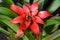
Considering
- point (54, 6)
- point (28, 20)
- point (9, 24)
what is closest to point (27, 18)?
point (28, 20)

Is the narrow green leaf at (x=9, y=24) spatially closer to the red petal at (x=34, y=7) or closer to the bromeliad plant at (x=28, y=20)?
the bromeliad plant at (x=28, y=20)

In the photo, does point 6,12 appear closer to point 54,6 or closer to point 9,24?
point 9,24

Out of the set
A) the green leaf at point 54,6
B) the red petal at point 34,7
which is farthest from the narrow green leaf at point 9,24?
the green leaf at point 54,6

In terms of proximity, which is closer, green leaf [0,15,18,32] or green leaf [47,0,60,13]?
green leaf [0,15,18,32]

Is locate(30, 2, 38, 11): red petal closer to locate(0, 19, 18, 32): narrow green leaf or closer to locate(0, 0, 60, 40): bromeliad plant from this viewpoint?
locate(0, 0, 60, 40): bromeliad plant

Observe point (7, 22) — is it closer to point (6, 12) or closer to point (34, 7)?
point (6, 12)

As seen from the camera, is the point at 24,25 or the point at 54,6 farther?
the point at 54,6

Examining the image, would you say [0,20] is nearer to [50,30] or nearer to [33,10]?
[33,10]

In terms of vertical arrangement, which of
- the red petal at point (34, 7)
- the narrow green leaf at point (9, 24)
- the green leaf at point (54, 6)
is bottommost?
the narrow green leaf at point (9, 24)

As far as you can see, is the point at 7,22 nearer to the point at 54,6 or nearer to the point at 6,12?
the point at 6,12

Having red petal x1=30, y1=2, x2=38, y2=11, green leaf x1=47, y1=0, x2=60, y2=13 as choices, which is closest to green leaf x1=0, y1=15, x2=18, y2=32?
red petal x1=30, y1=2, x2=38, y2=11

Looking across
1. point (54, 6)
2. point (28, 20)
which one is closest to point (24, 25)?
point (28, 20)
